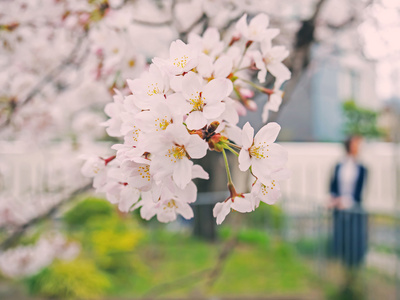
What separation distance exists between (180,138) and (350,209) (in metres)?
3.72

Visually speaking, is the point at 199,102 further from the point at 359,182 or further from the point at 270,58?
the point at 359,182

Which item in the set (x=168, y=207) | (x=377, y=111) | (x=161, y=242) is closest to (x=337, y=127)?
(x=377, y=111)

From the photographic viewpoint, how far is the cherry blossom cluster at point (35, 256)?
3.35 m

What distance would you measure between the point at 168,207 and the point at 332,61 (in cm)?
390

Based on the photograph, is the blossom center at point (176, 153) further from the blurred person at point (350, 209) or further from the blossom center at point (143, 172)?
the blurred person at point (350, 209)

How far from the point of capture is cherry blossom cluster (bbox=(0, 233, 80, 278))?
335 cm

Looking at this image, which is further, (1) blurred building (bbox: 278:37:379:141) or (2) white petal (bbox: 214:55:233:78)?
(1) blurred building (bbox: 278:37:379:141)

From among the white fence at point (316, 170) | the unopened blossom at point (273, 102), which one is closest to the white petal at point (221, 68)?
the unopened blossom at point (273, 102)

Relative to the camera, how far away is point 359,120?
36.1ft

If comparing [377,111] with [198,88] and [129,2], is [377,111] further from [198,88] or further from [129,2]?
[198,88]

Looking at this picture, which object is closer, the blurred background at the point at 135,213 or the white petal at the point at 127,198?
the white petal at the point at 127,198

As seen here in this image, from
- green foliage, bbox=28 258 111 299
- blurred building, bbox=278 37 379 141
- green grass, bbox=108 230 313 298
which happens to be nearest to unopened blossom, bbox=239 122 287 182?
green grass, bbox=108 230 313 298

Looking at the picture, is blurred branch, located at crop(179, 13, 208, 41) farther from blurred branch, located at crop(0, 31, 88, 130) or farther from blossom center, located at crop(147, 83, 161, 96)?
blossom center, located at crop(147, 83, 161, 96)

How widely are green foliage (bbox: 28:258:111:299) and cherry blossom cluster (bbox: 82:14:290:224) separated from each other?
3323mm
